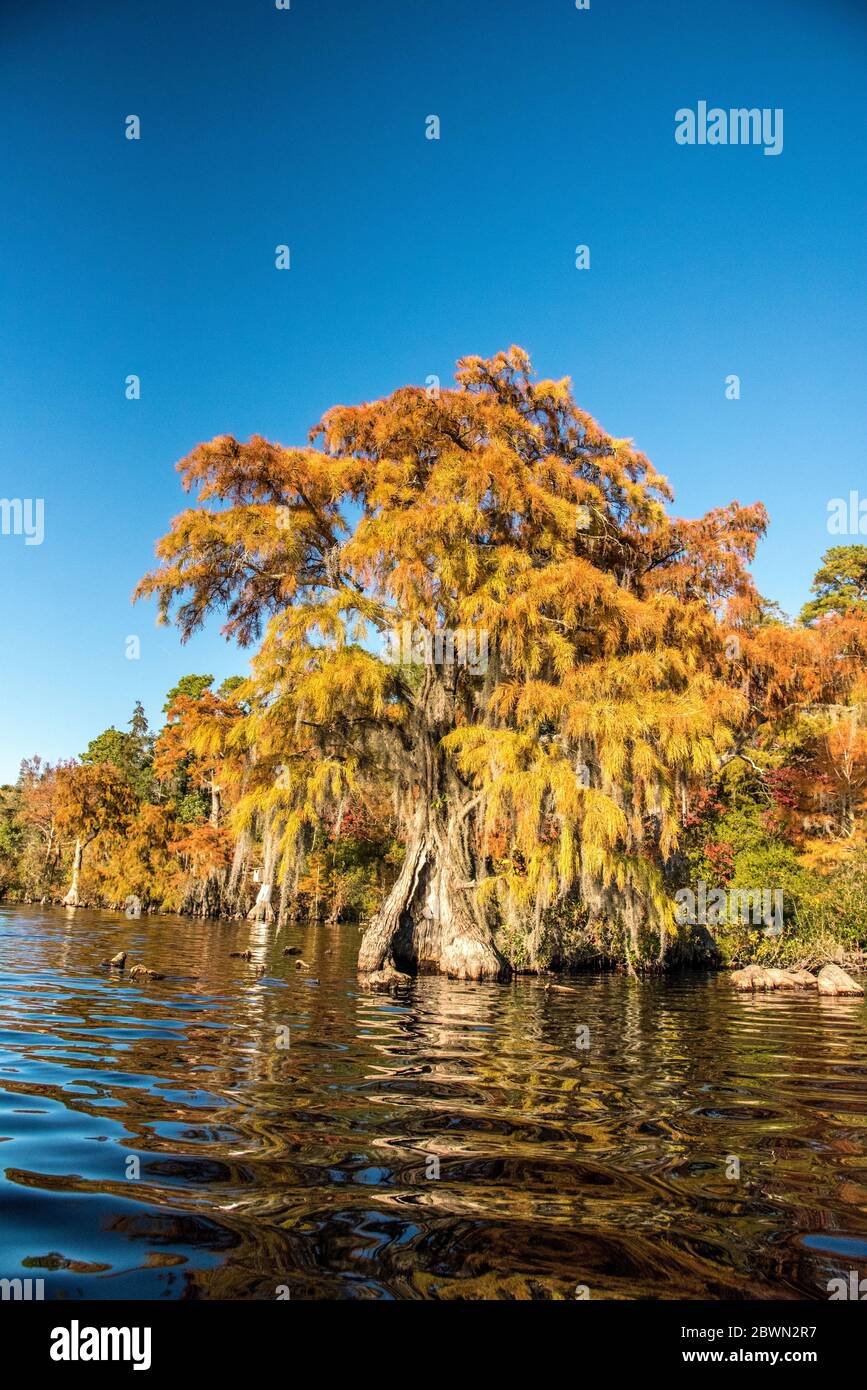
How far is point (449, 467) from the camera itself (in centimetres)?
1558

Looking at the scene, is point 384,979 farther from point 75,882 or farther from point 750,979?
point 75,882

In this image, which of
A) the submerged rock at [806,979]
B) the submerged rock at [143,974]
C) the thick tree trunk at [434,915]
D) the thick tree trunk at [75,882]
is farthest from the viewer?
the thick tree trunk at [75,882]

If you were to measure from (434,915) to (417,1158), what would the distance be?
1209 centimetres

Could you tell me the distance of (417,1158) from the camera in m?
3.81

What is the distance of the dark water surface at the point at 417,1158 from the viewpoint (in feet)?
8.72

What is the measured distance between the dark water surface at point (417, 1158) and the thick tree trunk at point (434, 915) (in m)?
6.62

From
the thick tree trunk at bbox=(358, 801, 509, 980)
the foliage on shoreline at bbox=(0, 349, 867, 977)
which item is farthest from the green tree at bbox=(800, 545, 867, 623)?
the thick tree trunk at bbox=(358, 801, 509, 980)

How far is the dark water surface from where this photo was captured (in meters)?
2.66

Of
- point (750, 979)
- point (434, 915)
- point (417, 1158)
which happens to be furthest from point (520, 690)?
point (417, 1158)

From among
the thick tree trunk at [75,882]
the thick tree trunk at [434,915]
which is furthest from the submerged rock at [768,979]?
the thick tree trunk at [75,882]

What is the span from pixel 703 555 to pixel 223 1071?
50.8 ft

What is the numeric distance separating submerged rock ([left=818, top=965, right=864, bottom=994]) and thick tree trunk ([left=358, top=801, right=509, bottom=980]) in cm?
553

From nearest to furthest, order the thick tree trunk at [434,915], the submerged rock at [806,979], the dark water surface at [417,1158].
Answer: the dark water surface at [417,1158] → the submerged rock at [806,979] → the thick tree trunk at [434,915]

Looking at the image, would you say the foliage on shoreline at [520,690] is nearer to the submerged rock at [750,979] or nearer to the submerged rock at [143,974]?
A: the submerged rock at [750,979]
